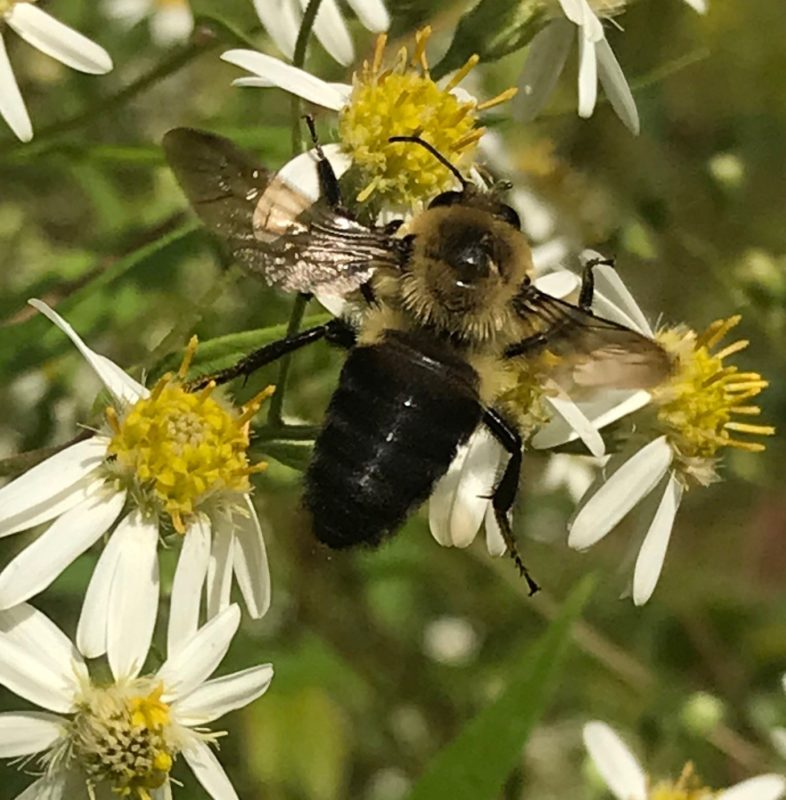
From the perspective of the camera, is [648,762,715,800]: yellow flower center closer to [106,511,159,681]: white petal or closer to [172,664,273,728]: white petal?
[172,664,273,728]: white petal

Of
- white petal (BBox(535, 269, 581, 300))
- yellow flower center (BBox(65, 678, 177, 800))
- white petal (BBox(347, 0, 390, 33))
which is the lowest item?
yellow flower center (BBox(65, 678, 177, 800))

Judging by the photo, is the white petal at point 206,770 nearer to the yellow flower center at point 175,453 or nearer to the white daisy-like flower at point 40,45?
the yellow flower center at point 175,453

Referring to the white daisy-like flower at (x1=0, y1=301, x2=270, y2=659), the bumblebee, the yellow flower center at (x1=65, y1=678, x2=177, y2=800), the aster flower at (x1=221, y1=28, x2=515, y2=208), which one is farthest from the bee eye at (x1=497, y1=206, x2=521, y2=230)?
the yellow flower center at (x1=65, y1=678, x2=177, y2=800)

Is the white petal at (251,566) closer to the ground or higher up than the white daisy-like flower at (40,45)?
closer to the ground

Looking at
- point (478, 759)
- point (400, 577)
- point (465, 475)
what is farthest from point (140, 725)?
point (400, 577)

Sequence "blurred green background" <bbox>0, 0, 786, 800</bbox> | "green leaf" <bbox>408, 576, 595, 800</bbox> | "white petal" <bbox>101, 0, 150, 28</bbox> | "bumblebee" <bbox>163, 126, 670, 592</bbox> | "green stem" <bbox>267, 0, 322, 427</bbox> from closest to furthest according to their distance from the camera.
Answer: "green leaf" <bbox>408, 576, 595, 800</bbox>, "bumblebee" <bbox>163, 126, 670, 592</bbox>, "green stem" <bbox>267, 0, 322, 427</bbox>, "blurred green background" <bbox>0, 0, 786, 800</bbox>, "white petal" <bbox>101, 0, 150, 28</bbox>

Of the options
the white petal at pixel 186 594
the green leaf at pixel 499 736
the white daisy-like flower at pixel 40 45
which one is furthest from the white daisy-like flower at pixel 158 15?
the green leaf at pixel 499 736

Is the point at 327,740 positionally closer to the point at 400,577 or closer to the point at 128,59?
the point at 400,577
